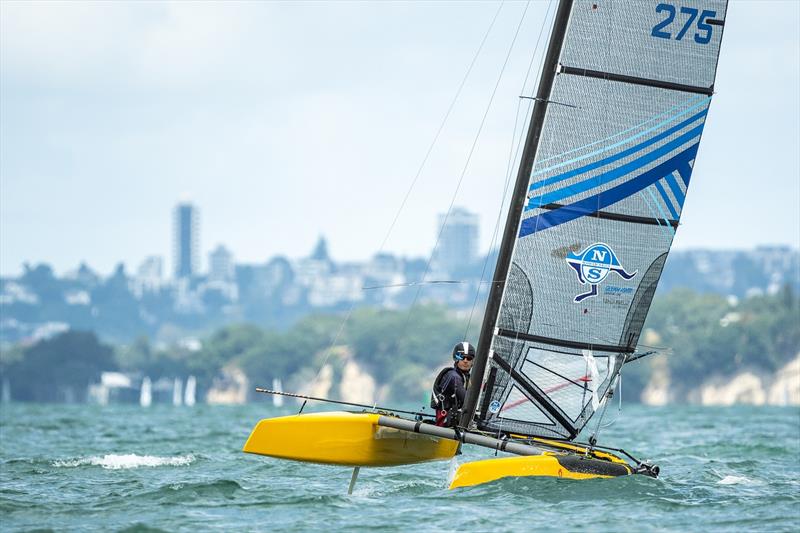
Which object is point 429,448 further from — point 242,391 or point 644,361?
point 242,391

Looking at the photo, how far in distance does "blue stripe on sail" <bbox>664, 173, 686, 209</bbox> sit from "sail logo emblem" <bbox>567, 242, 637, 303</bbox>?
0.77 m

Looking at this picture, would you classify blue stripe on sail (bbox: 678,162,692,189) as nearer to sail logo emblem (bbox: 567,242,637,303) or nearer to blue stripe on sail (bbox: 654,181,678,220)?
blue stripe on sail (bbox: 654,181,678,220)

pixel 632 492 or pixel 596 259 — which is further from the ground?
pixel 596 259

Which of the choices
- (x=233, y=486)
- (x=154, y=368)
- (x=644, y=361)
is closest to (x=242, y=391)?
(x=154, y=368)

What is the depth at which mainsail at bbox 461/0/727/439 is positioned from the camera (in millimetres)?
13438

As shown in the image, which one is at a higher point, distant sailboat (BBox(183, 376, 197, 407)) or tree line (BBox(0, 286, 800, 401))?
tree line (BBox(0, 286, 800, 401))

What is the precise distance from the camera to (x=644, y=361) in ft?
340

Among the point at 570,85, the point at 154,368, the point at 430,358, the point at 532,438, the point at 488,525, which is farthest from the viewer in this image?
the point at 154,368

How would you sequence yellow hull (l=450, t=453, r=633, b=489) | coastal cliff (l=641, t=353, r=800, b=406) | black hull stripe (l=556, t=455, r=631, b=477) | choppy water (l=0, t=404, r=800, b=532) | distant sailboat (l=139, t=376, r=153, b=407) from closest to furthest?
choppy water (l=0, t=404, r=800, b=532)
yellow hull (l=450, t=453, r=633, b=489)
black hull stripe (l=556, t=455, r=631, b=477)
coastal cliff (l=641, t=353, r=800, b=406)
distant sailboat (l=139, t=376, r=153, b=407)

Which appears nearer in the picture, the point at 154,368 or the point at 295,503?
the point at 295,503

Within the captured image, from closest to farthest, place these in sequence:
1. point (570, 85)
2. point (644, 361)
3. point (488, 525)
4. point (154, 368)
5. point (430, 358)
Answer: point (488, 525)
point (570, 85)
point (644, 361)
point (430, 358)
point (154, 368)

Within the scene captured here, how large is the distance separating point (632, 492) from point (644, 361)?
9123 cm

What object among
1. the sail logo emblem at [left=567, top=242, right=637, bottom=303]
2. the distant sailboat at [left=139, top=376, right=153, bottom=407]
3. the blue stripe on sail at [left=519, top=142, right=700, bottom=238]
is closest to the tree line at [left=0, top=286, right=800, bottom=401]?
the distant sailboat at [left=139, top=376, right=153, bottom=407]

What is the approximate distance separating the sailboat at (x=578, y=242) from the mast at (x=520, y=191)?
12mm
